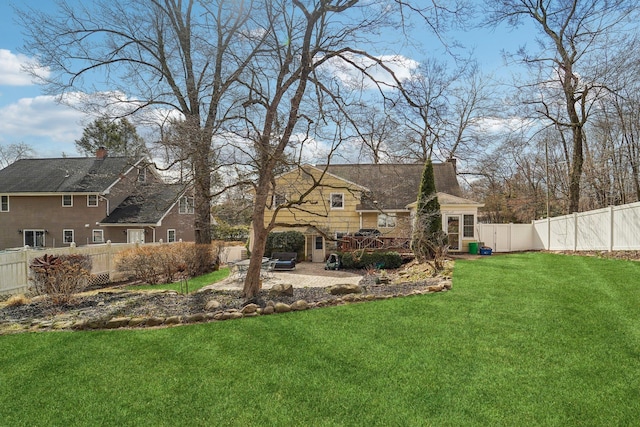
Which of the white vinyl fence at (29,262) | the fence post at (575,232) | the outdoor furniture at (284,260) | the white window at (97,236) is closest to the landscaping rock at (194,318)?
the white vinyl fence at (29,262)

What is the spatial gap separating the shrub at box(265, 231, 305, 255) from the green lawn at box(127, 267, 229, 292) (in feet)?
13.5

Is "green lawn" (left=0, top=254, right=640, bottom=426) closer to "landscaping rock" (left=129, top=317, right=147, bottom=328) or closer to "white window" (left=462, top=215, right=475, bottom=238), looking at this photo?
"landscaping rock" (left=129, top=317, right=147, bottom=328)

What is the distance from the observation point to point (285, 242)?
19859 millimetres

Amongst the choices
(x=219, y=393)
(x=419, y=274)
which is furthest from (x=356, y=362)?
(x=419, y=274)

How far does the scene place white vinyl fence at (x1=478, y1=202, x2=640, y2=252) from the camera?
35.6ft

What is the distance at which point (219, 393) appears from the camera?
3.81 meters

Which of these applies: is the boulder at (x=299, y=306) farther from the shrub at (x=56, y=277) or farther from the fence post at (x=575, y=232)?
the fence post at (x=575, y=232)

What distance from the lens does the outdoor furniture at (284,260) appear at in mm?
17031

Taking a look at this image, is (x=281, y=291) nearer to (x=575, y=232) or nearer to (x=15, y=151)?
(x=575, y=232)

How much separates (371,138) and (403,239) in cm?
1002

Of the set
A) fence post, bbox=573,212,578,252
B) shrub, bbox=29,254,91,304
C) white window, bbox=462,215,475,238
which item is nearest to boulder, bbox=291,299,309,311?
shrub, bbox=29,254,91,304

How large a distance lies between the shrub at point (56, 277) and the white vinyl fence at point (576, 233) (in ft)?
45.7

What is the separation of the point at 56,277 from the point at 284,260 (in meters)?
10.3

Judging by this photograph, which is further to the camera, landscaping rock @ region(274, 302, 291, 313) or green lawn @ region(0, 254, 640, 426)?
landscaping rock @ region(274, 302, 291, 313)
